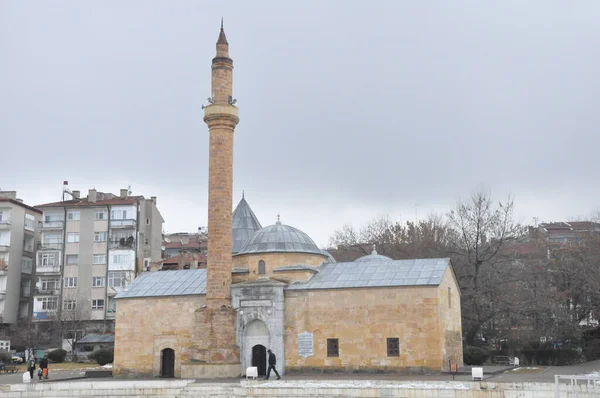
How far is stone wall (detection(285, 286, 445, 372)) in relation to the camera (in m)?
25.2

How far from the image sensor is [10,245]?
163ft

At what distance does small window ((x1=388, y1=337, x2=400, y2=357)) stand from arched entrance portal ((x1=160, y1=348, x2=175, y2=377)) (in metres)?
9.36

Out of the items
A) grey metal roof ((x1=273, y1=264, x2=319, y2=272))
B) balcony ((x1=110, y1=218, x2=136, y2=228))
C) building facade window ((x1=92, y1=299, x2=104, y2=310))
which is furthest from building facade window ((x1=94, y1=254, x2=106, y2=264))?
grey metal roof ((x1=273, y1=264, x2=319, y2=272))

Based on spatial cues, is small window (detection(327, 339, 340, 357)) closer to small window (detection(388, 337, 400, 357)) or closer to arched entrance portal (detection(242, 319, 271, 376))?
small window (detection(388, 337, 400, 357))

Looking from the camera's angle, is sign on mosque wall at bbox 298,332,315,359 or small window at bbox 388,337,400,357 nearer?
small window at bbox 388,337,400,357

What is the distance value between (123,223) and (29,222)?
823 cm

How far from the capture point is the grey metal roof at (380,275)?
86.4 feet

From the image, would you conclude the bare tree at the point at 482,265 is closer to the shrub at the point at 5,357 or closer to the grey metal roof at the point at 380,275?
the grey metal roof at the point at 380,275

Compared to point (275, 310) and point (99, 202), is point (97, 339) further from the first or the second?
point (275, 310)

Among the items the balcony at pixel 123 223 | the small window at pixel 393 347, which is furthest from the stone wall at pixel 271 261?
the balcony at pixel 123 223

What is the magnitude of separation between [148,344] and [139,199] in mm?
22920

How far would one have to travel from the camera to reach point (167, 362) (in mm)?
29219

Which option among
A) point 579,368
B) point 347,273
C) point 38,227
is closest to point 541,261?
point 579,368

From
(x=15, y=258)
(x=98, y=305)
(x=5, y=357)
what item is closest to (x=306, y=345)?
(x=5, y=357)
